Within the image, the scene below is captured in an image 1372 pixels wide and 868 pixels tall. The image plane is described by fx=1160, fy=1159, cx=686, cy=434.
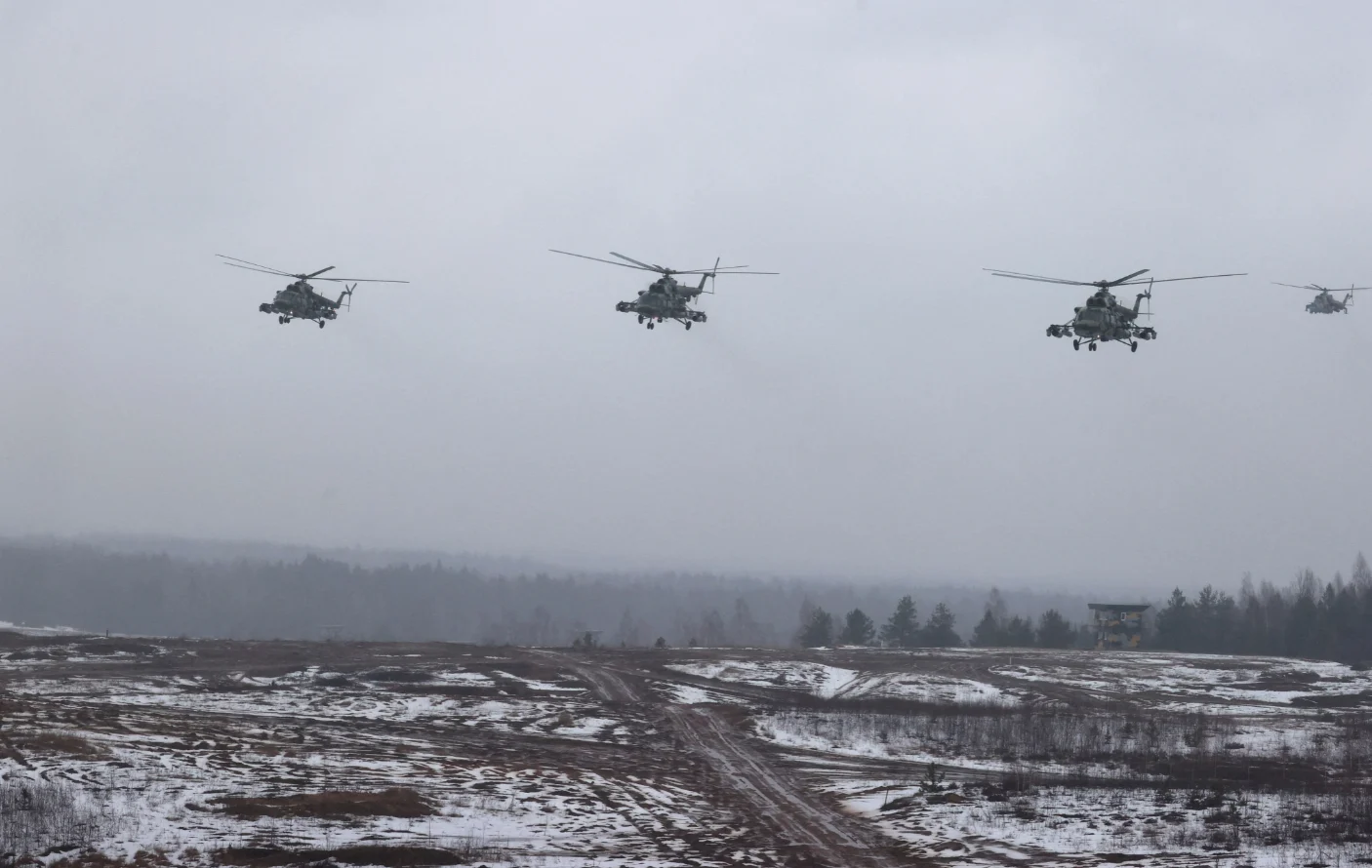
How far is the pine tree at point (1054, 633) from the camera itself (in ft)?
322

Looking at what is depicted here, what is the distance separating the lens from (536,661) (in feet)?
210


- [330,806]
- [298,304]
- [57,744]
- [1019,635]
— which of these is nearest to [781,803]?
[330,806]

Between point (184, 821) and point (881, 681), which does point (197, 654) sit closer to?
point (881, 681)

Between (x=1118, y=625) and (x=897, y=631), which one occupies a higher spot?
(x=1118, y=625)

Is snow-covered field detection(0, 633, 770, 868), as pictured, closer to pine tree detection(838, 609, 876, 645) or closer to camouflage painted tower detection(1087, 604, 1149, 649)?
pine tree detection(838, 609, 876, 645)

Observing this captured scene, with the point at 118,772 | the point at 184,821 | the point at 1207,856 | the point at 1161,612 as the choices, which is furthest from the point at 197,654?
the point at 1161,612

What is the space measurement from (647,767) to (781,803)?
227 inches

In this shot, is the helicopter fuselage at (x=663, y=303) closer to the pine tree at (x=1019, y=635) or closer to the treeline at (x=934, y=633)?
the treeline at (x=934, y=633)

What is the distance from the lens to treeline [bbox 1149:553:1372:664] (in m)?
88.1

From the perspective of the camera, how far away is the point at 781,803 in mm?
29969

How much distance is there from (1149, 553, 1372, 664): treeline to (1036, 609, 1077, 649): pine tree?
24.4ft

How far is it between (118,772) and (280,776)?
394cm

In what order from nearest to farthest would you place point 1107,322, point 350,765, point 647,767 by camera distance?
point 350,765
point 647,767
point 1107,322

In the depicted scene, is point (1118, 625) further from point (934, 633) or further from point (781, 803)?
point (781, 803)
